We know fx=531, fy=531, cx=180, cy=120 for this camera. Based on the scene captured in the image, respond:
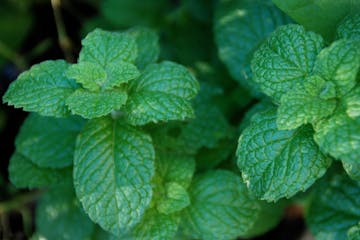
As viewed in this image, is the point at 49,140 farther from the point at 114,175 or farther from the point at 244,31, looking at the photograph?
the point at 244,31

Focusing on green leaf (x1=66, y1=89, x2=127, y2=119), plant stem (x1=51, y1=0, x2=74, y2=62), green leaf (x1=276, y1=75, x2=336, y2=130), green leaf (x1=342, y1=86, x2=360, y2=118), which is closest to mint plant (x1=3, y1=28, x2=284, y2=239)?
green leaf (x1=66, y1=89, x2=127, y2=119)

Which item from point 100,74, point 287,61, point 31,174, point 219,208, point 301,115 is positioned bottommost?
point 219,208

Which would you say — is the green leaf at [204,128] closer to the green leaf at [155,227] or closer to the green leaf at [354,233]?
the green leaf at [155,227]

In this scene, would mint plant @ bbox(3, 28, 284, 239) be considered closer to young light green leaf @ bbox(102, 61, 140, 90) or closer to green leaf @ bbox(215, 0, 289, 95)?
young light green leaf @ bbox(102, 61, 140, 90)

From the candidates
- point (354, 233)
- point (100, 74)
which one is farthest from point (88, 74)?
point (354, 233)

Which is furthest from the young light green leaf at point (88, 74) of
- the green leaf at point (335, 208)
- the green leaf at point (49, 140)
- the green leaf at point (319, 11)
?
the green leaf at point (335, 208)
